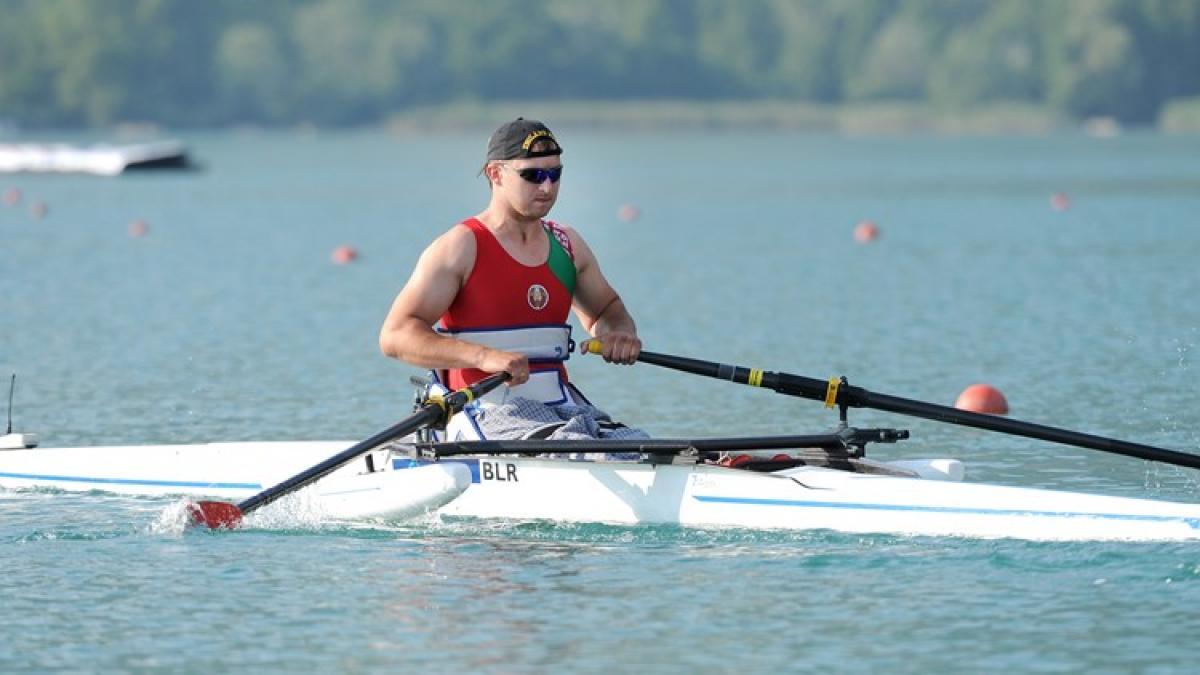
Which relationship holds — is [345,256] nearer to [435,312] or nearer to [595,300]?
[595,300]

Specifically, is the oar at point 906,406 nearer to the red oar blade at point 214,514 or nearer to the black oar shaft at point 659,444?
the black oar shaft at point 659,444

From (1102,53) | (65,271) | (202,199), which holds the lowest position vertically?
(65,271)

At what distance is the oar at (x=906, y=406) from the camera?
1080 centimetres

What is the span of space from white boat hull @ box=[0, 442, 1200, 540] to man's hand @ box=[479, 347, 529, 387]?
511mm

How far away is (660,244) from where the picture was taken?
38812 millimetres

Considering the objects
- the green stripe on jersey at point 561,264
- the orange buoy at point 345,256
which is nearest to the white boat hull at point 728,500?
the green stripe on jersey at point 561,264

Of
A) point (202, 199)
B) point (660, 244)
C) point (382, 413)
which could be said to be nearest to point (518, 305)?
point (382, 413)

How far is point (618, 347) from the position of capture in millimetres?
11164

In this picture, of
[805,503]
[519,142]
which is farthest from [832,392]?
→ [519,142]

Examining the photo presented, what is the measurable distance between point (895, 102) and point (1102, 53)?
22.2 metres

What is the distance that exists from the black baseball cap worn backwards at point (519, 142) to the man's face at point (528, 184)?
3 cm

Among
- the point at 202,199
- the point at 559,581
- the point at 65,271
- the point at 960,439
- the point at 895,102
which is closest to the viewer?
the point at 559,581

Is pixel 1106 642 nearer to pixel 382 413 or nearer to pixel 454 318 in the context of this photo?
pixel 454 318

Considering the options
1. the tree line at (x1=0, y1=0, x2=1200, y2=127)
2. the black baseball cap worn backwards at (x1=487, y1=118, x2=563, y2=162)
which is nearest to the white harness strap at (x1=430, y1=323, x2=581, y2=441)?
the black baseball cap worn backwards at (x1=487, y1=118, x2=563, y2=162)
